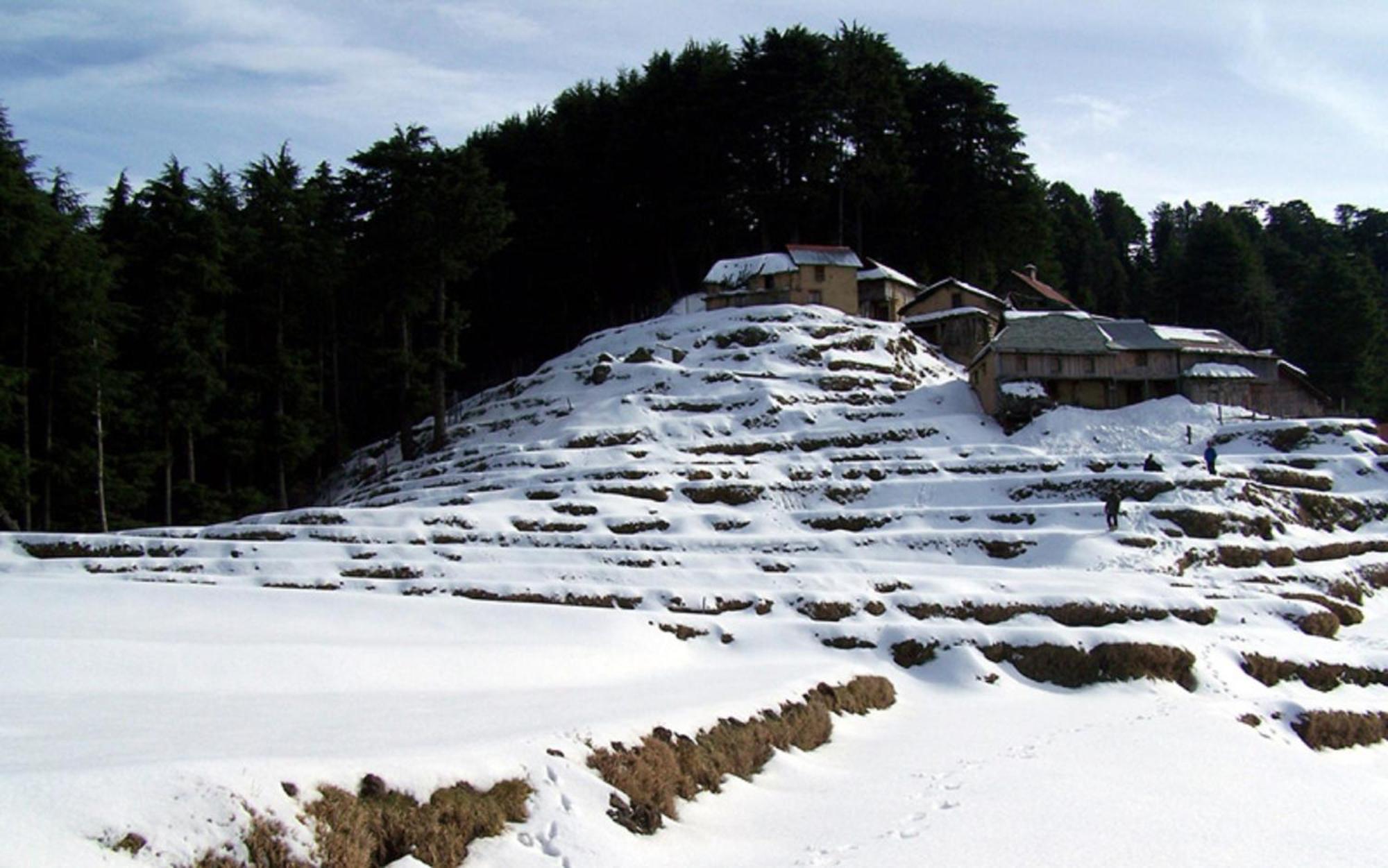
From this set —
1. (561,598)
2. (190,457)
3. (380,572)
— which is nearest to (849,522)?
(561,598)

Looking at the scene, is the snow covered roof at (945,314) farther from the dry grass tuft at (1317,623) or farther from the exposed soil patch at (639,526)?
the dry grass tuft at (1317,623)

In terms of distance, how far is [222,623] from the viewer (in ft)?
64.5

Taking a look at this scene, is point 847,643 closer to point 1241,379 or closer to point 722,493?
point 722,493

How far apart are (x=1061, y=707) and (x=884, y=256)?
63250 millimetres

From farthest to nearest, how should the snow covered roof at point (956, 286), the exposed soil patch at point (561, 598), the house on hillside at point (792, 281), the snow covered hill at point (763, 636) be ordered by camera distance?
the snow covered roof at point (956, 286) < the house on hillside at point (792, 281) < the exposed soil patch at point (561, 598) < the snow covered hill at point (763, 636)

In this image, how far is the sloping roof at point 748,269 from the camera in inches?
2576

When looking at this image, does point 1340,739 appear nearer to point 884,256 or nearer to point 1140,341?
point 1140,341

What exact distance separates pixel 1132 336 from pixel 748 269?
2516 cm

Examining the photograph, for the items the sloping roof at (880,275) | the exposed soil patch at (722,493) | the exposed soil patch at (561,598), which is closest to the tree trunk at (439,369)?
the exposed soil patch at (722,493)

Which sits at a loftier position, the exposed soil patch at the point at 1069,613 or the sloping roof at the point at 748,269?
the sloping roof at the point at 748,269

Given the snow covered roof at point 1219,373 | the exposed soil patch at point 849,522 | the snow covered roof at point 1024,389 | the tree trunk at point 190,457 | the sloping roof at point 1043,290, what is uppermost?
the sloping roof at point 1043,290

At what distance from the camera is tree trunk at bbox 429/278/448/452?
51.1m

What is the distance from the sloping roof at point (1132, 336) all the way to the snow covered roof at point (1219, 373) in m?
1.76

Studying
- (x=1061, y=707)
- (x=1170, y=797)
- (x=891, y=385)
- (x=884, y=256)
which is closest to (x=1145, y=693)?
(x=1061, y=707)
